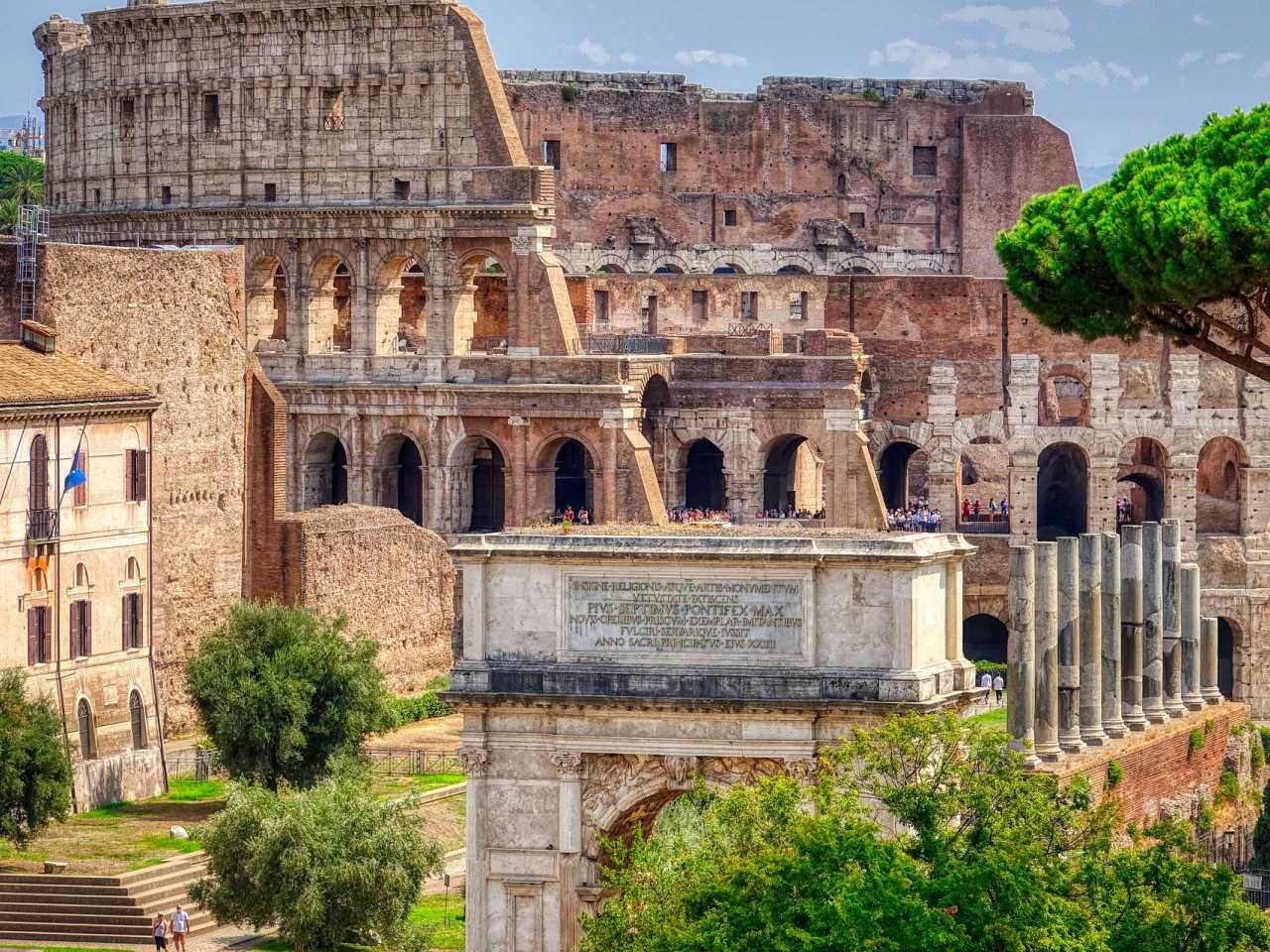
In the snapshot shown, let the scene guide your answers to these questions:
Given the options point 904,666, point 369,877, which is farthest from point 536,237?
point 904,666

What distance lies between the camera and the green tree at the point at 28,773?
49.1m

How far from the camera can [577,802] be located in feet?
132

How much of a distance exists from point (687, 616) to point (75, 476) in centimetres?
1704

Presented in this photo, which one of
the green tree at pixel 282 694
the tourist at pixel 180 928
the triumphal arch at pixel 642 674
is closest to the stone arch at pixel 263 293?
the green tree at pixel 282 694

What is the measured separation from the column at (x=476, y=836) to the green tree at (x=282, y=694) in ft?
42.9

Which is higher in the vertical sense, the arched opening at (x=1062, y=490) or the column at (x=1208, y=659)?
the arched opening at (x=1062, y=490)

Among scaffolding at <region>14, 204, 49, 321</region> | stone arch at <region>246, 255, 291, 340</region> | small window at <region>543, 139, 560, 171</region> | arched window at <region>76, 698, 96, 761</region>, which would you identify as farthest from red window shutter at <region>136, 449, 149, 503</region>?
small window at <region>543, 139, 560, 171</region>

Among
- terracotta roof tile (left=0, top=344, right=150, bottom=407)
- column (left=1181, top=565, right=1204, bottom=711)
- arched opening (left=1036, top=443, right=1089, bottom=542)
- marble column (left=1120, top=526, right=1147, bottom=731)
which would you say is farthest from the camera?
arched opening (left=1036, top=443, right=1089, bottom=542)

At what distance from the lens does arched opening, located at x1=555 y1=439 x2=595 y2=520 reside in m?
80.4

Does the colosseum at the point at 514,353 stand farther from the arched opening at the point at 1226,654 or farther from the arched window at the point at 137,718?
the arched window at the point at 137,718

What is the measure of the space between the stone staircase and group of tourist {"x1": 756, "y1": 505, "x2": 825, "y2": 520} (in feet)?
105

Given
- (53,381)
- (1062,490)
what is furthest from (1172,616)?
(1062,490)

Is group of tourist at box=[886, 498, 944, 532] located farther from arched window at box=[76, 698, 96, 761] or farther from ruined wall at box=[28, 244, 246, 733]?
arched window at box=[76, 698, 96, 761]

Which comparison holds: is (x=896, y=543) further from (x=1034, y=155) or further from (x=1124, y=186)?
(x=1034, y=155)
